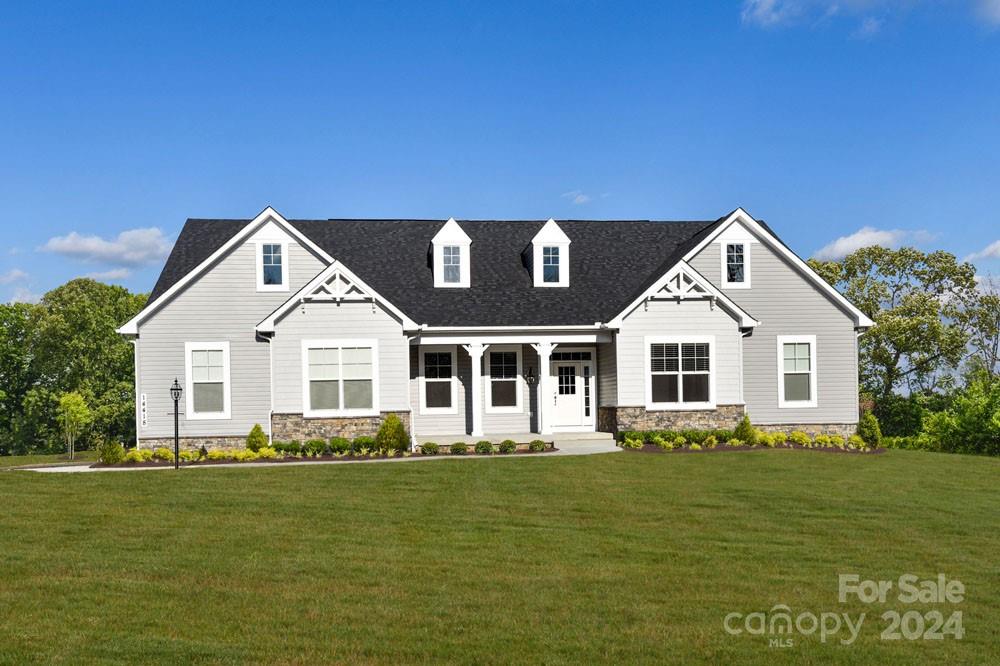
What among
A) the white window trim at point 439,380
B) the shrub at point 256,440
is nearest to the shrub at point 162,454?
the shrub at point 256,440

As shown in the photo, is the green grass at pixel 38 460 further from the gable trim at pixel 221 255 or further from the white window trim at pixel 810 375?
the white window trim at pixel 810 375

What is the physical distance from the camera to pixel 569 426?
28.1 m

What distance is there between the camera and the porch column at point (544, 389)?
2680 centimetres

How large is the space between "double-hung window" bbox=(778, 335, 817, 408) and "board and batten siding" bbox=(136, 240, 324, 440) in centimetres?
1431

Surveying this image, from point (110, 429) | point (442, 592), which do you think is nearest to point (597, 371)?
point (442, 592)

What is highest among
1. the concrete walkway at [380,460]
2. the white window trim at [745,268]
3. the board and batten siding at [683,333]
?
the white window trim at [745,268]

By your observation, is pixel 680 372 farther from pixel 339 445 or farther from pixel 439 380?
pixel 339 445

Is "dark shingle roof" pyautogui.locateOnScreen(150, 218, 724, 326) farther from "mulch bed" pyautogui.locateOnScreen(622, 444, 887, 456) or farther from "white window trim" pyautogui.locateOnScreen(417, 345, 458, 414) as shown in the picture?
"mulch bed" pyautogui.locateOnScreen(622, 444, 887, 456)

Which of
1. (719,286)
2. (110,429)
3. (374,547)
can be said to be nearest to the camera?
(374,547)

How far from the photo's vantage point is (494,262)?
3019 centimetres

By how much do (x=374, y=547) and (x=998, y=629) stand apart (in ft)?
24.1

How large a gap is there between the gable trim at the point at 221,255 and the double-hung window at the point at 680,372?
9.32 meters

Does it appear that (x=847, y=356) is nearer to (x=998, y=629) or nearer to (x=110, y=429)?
(x=998, y=629)

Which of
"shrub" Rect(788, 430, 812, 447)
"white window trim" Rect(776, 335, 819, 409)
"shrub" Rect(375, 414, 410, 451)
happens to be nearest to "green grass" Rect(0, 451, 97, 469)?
"shrub" Rect(375, 414, 410, 451)
